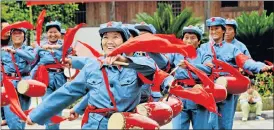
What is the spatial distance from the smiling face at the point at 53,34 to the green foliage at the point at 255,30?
8244 millimetres

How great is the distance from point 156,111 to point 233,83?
3.24 m

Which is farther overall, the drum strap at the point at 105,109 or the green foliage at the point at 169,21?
the green foliage at the point at 169,21

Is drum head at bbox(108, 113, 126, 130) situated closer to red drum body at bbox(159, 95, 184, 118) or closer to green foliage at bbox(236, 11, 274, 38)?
red drum body at bbox(159, 95, 184, 118)

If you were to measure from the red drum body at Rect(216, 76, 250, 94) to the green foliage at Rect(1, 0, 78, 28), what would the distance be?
38.7 ft

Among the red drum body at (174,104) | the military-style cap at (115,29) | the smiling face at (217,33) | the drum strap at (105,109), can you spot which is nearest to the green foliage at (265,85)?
the smiling face at (217,33)

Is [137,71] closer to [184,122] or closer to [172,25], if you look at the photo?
[184,122]

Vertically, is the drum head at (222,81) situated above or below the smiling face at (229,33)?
below

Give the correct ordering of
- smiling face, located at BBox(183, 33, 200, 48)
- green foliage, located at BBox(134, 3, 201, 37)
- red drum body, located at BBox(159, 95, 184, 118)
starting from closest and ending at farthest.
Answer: red drum body, located at BBox(159, 95, 184, 118) → smiling face, located at BBox(183, 33, 200, 48) → green foliage, located at BBox(134, 3, 201, 37)

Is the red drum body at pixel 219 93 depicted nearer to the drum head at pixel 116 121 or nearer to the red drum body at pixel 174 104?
the red drum body at pixel 174 104

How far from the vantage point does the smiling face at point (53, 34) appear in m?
10.5

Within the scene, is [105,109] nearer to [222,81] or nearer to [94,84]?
[94,84]

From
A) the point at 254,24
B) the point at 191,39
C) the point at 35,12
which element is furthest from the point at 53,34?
the point at 35,12

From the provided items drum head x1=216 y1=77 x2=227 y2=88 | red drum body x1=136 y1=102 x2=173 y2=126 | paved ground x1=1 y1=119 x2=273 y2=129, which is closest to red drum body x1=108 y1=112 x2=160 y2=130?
red drum body x1=136 y1=102 x2=173 y2=126

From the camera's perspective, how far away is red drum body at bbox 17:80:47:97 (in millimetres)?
8891
